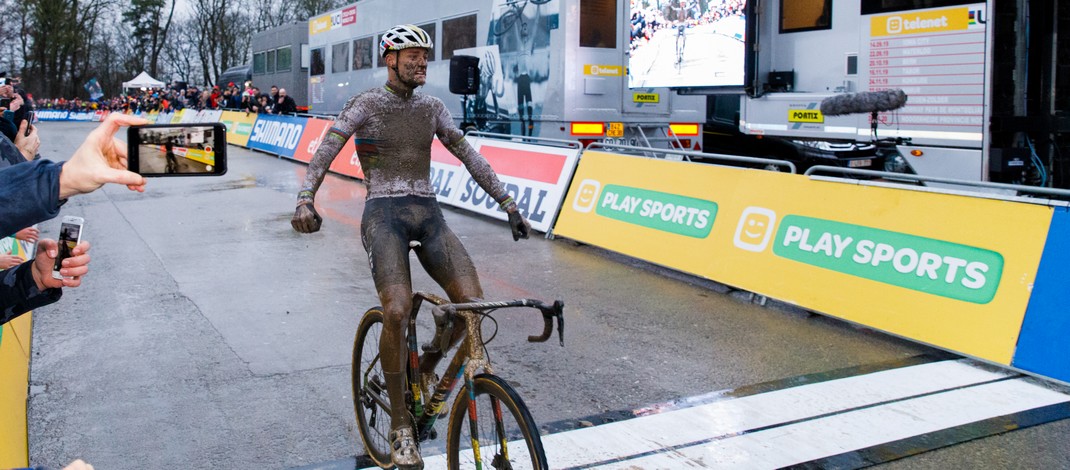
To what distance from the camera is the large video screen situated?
12.2m

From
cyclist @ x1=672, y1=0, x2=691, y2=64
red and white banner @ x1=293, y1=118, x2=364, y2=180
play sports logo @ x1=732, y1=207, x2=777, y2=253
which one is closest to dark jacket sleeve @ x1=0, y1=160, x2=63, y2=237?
play sports logo @ x1=732, y1=207, x2=777, y2=253

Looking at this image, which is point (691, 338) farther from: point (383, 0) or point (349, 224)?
point (383, 0)

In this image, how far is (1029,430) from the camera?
→ 5180mm

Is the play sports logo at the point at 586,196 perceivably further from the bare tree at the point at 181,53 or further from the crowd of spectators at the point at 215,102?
the bare tree at the point at 181,53

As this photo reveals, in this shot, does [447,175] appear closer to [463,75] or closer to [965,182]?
[463,75]

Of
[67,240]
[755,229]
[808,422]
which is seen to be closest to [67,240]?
[67,240]

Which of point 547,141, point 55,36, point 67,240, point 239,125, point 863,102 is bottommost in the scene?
point 67,240

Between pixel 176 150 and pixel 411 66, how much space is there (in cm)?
249

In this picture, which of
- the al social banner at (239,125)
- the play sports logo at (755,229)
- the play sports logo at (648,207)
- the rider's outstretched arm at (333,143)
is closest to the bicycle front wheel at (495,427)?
the rider's outstretched arm at (333,143)

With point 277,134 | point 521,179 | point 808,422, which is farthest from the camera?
point 277,134

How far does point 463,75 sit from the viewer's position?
52.1 feet

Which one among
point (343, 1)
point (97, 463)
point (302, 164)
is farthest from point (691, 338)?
point (343, 1)

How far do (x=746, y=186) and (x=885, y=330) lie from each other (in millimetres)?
2213

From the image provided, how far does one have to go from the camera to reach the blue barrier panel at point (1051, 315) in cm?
598
